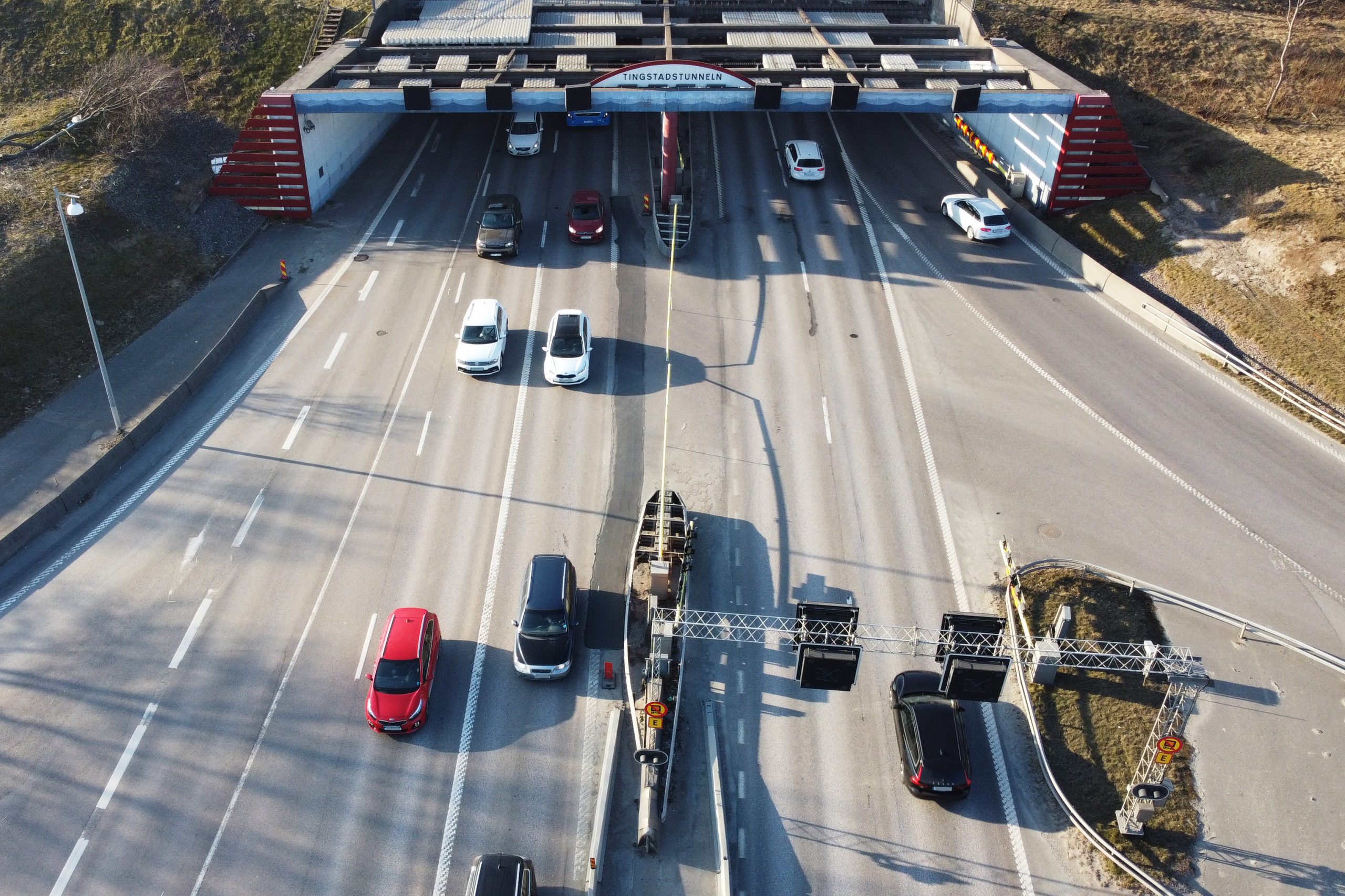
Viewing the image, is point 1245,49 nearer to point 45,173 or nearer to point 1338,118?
point 1338,118

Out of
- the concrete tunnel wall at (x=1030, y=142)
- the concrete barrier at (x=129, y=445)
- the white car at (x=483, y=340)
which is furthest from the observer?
the concrete tunnel wall at (x=1030, y=142)

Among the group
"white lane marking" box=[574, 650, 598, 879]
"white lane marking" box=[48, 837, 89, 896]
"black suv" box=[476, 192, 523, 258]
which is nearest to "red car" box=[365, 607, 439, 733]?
"white lane marking" box=[574, 650, 598, 879]

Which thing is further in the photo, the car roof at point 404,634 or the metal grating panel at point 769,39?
the metal grating panel at point 769,39

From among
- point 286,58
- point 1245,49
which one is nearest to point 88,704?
point 286,58

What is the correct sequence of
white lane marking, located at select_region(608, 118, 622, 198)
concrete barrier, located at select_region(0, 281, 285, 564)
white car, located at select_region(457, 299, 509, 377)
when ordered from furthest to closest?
white lane marking, located at select_region(608, 118, 622, 198) → white car, located at select_region(457, 299, 509, 377) → concrete barrier, located at select_region(0, 281, 285, 564)

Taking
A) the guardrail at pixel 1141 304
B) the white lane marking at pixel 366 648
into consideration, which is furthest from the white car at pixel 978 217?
the white lane marking at pixel 366 648

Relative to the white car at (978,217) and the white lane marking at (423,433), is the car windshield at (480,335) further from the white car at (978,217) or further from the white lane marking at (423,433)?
the white car at (978,217)

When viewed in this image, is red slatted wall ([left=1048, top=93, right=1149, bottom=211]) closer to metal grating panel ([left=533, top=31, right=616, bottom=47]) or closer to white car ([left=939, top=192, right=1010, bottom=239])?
white car ([left=939, top=192, right=1010, bottom=239])
